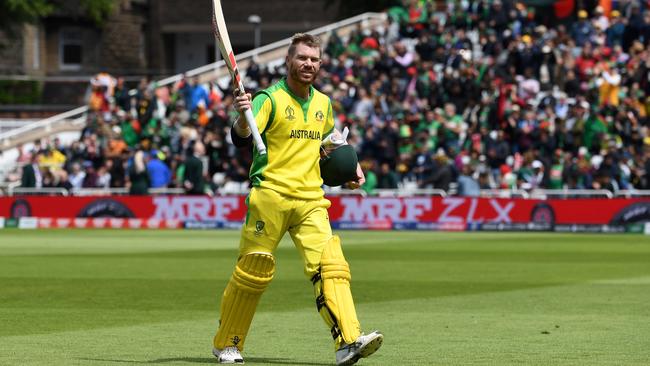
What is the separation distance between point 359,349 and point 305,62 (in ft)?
6.26

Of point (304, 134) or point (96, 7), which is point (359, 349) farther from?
point (96, 7)

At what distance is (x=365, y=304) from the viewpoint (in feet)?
48.4

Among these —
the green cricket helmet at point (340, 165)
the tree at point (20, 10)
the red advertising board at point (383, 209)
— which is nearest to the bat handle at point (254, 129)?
the green cricket helmet at point (340, 165)

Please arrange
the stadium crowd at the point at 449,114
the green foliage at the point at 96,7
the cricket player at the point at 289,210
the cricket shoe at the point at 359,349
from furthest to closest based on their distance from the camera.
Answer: the green foliage at the point at 96,7 → the stadium crowd at the point at 449,114 → the cricket player at the point at 289,210 → the cricket shoe at the point at 359,349

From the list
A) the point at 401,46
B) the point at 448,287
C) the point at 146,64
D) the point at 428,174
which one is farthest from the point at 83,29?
the point at 448,287

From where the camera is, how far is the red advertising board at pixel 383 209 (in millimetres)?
30984

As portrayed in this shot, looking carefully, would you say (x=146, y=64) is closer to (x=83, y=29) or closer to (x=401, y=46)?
(x=83, y=29)

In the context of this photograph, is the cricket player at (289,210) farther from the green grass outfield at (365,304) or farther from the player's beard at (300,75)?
the green grass outfield at (365,304)

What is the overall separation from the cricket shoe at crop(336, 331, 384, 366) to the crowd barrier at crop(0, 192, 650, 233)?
21.9 m

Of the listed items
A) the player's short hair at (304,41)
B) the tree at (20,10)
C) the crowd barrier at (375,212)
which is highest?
the tree at (20,10)

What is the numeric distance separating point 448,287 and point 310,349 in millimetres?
6350

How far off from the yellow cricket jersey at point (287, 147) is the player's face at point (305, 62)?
0.21 metres

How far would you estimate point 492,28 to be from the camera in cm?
3816

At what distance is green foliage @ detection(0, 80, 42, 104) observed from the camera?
2124 inches
